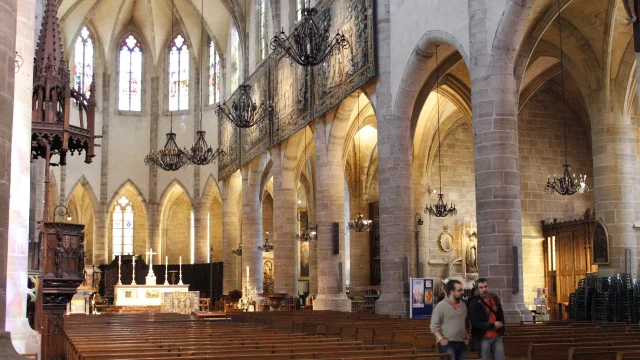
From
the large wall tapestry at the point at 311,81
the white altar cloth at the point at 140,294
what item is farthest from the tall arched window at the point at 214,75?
the white altar cloth at the point at 140,294

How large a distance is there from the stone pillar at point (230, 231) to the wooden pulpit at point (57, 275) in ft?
75.7

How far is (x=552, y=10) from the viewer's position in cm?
1595

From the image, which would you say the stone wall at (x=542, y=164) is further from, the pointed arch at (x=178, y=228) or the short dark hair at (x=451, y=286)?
the pointed arch at (x=178, y=228)

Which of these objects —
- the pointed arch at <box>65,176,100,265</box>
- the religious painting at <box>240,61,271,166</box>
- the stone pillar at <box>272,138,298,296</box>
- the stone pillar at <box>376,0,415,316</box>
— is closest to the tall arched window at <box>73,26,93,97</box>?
the pointed arch at <box>65,176,100,265</box>

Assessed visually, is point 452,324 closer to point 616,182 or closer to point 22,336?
point 22,336

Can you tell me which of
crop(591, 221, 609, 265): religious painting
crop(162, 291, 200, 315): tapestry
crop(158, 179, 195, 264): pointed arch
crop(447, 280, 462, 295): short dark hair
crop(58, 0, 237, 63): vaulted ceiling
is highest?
crop(58, 0, 237, 63): vaulted ceiling

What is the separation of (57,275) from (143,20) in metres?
30.0

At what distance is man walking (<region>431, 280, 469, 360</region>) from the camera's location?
787cm

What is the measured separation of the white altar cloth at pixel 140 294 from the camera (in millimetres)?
28109

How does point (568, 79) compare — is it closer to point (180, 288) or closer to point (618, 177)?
point (618, 177)

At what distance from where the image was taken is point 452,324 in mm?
7883

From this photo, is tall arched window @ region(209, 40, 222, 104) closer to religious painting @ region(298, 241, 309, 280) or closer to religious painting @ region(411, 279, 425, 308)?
religious painting @ region(298, 241, 309, 280)

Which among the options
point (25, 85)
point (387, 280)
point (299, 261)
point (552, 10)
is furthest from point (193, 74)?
point (25, 85)

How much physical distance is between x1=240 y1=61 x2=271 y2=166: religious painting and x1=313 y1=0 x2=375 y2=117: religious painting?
575 cm
